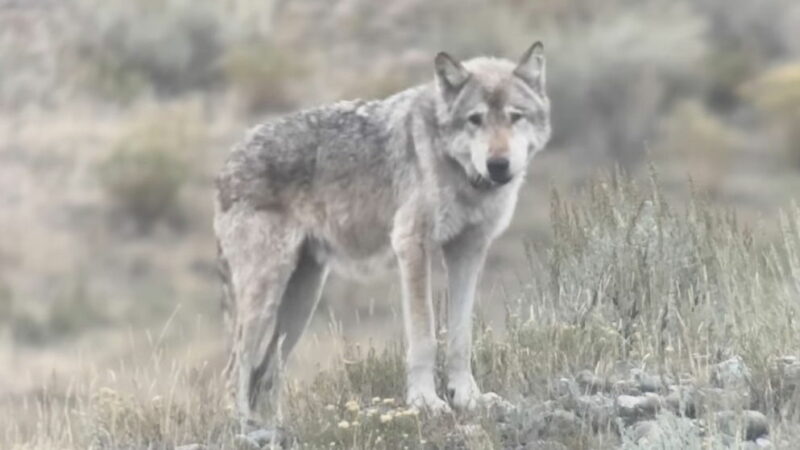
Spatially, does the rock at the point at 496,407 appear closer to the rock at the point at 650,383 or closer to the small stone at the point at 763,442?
the rock at the point at 650,383

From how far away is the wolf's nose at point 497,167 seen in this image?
803 centimetres

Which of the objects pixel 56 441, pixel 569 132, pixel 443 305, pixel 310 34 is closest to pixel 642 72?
pixel 569 132

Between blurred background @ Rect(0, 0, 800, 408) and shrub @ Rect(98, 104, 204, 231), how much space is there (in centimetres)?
4

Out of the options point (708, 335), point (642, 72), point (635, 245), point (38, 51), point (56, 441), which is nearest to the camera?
point (56, 441)

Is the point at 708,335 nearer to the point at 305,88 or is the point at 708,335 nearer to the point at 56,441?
the point at 56,441

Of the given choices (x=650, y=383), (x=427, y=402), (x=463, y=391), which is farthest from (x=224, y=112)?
(x=650, y=383)

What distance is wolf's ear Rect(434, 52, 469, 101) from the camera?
841cm

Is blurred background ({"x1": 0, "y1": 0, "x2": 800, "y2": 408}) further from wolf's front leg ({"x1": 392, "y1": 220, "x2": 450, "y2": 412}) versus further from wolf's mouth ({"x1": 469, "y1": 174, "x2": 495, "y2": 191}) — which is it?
wolf's mouth ({"x1": 469, "y1": 174, "x2": 495, "y2": 191})

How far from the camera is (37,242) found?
26406mm

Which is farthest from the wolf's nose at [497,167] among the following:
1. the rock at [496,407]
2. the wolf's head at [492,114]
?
the rock at [496,407]

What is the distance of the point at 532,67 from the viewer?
27.9ft

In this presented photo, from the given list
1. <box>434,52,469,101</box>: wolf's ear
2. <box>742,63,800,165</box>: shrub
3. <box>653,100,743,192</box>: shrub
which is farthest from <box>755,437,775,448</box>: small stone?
<box>742,63,800,165</box>: shrub

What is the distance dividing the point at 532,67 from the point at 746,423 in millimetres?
2123

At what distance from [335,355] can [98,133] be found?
22.2m
